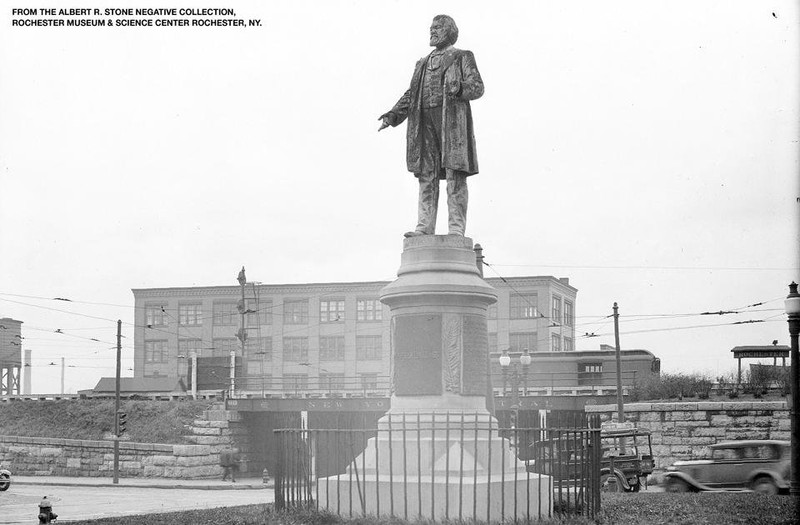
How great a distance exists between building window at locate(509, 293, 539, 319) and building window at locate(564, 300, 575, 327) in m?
3.70

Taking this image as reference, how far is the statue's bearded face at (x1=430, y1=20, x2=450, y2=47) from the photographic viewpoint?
14.0m

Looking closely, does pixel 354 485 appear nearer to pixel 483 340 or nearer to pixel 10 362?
pixel 483 340

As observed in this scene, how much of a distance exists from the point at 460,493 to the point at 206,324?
64.4 metres

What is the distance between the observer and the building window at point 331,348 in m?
70.9

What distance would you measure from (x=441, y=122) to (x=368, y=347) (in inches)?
2243

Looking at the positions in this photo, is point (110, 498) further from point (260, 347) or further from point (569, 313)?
point (569, 313)

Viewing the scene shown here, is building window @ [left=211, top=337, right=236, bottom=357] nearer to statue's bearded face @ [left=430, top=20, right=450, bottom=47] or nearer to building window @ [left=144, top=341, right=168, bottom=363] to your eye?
building window @ [left=144, top=341, right=168, bottom=363]

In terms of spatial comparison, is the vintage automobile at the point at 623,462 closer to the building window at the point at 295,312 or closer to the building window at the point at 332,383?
the building window at the point at 332,383

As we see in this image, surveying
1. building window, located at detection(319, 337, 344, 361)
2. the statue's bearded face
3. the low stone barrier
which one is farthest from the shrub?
building window, located at detection(319, 337, 344, 361)

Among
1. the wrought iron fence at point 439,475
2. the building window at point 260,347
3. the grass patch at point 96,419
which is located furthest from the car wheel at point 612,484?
the building window at point 260,347

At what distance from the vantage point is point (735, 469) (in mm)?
23734

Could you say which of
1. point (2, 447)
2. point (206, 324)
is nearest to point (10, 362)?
point (206, 324)

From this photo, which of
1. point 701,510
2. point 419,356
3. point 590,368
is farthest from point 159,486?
point 701,510

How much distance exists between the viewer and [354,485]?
12219 millimetres
